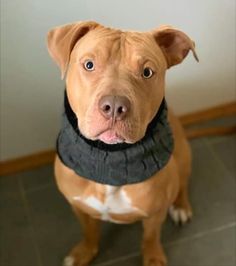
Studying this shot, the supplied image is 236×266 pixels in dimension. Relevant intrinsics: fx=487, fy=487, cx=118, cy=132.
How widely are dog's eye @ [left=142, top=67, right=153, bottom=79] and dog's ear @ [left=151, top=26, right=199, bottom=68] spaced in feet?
0.46

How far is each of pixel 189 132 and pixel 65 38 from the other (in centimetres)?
115

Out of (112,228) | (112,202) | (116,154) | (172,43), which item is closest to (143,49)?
(172,43)

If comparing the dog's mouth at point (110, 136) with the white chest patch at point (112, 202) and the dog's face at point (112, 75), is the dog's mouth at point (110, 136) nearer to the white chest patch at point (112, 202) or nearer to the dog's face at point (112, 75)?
the dog's face at point (112, 75)

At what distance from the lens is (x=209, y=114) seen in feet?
7.86

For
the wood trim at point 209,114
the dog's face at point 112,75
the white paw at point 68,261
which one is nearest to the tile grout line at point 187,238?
the white paw at point 68,261

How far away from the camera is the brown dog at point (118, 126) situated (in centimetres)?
119

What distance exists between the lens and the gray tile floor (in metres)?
1.87

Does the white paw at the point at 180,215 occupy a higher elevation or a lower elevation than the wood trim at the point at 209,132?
lower

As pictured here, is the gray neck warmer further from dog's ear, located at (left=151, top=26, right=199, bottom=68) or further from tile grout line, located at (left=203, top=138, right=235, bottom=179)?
tile grout line, located at (left=203, top=138, right=235, bottom=179)

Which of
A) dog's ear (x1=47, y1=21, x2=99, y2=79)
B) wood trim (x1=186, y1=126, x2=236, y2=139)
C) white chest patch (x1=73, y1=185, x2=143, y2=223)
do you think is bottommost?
wood trim (x1=186, y1=126, x2=236, y2=139)

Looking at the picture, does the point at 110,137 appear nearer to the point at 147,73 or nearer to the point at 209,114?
the point at 147,73

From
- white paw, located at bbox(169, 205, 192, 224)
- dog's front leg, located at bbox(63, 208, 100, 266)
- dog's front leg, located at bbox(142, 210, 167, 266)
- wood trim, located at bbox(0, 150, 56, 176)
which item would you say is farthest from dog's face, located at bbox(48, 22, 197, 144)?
wood trim, located at bbox(0, 150, 56, 176)

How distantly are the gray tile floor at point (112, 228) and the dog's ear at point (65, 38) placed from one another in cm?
86

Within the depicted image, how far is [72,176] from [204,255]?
0.68m
